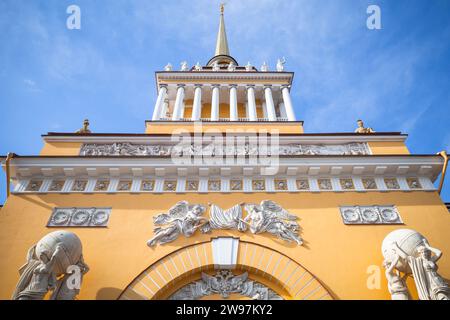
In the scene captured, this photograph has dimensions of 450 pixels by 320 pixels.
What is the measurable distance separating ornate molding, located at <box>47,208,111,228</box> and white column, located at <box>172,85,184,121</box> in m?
5.36

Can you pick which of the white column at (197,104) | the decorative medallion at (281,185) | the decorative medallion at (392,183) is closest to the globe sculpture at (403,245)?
the decorative medallion at (392,183)

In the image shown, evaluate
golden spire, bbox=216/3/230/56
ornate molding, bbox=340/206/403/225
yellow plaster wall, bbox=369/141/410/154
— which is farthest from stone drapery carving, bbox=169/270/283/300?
golden spire, bbox=216/3/230/56

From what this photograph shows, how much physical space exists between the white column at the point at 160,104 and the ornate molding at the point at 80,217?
524 centimetres

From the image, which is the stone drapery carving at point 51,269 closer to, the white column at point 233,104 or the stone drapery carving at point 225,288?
the stone drapery carving at point 225,288

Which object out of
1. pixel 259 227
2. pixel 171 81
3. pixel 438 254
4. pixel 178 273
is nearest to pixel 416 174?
pixel 438 254

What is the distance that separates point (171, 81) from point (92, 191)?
749 centimetres

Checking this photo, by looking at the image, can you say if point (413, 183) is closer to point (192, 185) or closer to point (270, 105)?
point (192, 185)

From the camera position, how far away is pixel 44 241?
586 centimetres

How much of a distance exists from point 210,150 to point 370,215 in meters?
4.42

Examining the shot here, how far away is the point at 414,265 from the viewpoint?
5828mm

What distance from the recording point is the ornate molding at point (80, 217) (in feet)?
24.2

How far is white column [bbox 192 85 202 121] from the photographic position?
12.3 meters

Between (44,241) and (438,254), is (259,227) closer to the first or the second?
(438,254)

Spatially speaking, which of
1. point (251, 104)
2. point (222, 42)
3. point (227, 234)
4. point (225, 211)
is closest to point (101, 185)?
point (225, 211)
